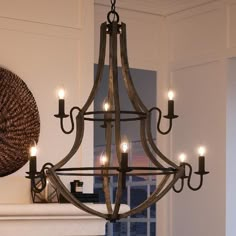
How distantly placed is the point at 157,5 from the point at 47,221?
1945 mm

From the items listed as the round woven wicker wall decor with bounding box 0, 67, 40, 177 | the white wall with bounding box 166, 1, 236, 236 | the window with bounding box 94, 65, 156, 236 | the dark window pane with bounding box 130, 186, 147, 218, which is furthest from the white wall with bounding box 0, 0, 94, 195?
the dark window pane with bounding box 130, 186, 147, 218

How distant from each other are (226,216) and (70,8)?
1774mm

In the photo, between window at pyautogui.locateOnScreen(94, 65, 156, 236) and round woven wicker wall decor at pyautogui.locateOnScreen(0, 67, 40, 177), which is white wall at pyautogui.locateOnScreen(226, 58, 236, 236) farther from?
window at pyautogui.locateOnScreen(94, 65, 156, 236)

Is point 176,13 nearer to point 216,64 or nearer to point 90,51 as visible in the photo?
point 216,64

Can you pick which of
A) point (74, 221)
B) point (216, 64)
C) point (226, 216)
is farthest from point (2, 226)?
point (216, 64)

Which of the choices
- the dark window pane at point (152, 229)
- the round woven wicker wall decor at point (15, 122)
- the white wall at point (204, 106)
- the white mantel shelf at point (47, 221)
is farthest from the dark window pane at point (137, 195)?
the round woven wicker wall decor at point (15, 122)

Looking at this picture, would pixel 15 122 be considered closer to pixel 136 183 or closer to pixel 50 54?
pixel 50 54

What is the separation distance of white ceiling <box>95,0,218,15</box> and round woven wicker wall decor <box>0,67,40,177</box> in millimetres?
1130

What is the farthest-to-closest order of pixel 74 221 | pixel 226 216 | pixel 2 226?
pixel 226 216 → pixel 74 221 → pixel 2 226

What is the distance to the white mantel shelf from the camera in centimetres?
386

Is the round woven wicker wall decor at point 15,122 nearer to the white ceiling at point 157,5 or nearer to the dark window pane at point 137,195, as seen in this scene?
the white ceiling at point 157,5

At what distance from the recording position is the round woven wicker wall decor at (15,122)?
154 inches

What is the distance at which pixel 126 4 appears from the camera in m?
4.93

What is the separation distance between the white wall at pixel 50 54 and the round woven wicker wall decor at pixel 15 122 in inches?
2.8
